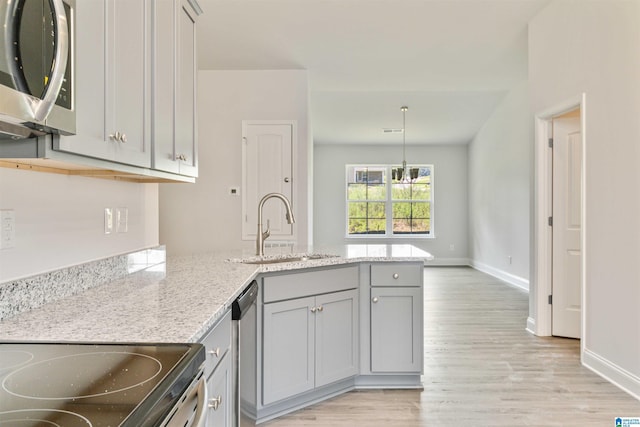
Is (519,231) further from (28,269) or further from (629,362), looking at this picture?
(28,269)

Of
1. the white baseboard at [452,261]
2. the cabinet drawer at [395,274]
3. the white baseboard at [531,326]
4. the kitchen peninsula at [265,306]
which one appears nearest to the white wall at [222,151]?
the kitchen peninsula at [265,306]

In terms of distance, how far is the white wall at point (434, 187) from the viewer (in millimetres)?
8789

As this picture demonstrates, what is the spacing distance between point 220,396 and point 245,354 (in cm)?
56

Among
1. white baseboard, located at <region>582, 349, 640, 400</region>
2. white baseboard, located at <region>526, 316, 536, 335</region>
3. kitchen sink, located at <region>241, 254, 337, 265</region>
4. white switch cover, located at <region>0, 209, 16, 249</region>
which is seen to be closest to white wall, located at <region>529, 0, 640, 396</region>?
white baseboard, located at <region>582, 349, 640, 400</region>

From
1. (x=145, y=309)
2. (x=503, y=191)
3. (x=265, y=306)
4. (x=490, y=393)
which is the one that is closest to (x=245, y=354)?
(x=265, y=306)

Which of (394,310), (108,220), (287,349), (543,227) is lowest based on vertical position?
(287,349)

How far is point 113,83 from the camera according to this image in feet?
4.26

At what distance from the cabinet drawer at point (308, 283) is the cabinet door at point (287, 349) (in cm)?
4

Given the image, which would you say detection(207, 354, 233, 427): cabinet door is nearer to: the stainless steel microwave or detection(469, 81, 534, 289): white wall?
the stainless steel microwave

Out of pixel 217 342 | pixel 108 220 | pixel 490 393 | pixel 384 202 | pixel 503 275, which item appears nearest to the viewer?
pixel 217 342

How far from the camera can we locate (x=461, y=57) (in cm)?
470

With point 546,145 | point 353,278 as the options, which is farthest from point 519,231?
point 353,278

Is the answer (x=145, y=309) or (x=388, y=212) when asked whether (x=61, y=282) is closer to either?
(x=145, y=309)

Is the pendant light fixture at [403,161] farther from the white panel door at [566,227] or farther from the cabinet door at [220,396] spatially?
the cabinet door at [220,396]
